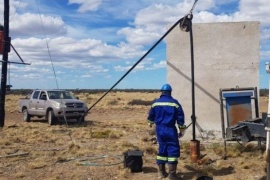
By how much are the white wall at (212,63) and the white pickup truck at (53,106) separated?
8.39m

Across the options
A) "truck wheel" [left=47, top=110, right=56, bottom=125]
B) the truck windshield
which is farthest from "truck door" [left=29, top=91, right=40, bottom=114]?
"truck wheel" [left=47, top=110, right=56, bottom=125]

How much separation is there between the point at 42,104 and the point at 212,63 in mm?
11946

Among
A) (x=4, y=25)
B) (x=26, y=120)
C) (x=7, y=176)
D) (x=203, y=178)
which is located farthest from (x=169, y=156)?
(x=26, y=120)

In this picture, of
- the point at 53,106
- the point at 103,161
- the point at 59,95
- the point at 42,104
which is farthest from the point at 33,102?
the point at 103,161

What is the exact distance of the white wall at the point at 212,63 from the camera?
1277 cm

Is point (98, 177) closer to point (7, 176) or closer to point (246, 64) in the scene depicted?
point (7, 176)

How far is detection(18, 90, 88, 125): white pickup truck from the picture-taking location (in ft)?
70.0

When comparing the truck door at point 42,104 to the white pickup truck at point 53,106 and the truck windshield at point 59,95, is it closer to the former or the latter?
the white pickup truck at point 53,106

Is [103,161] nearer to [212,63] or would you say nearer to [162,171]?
[162,171]

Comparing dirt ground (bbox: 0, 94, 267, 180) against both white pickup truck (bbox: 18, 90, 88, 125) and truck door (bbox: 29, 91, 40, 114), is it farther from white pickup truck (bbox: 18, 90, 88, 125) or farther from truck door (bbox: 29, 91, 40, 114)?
truck door (bbox: 29, 91, 40, 114)

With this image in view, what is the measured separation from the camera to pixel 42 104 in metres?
22.4

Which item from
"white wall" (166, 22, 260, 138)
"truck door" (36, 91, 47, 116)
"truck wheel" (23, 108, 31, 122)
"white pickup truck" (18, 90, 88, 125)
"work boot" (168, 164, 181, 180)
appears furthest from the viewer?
"truck wheel" (23, 108, 31, 122)

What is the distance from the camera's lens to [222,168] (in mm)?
9852

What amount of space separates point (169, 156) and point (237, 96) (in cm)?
376
